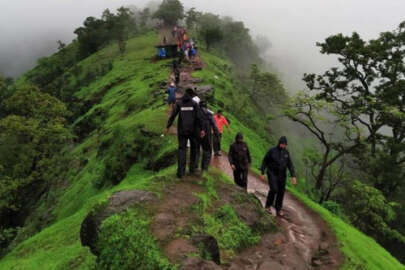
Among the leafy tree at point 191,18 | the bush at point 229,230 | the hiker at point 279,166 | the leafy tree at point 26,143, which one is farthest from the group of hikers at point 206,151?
the leafy tree at point 191,18

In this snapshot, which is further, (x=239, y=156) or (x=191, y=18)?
(x=191, y=18)

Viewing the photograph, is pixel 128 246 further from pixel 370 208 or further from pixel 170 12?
pixel 170 12

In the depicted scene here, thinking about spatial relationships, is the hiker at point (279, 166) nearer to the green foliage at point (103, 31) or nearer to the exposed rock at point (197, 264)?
the exposed rock at point (197, 264)

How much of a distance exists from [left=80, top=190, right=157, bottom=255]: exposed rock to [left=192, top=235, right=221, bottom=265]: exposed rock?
1.63 m

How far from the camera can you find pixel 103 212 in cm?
622

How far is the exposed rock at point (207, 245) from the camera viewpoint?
565 centimetres

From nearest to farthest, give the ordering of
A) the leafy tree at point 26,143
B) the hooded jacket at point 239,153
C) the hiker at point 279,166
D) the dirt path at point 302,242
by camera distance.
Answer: the dirt path at point 302,242
the hiker at point 279,166
the hooded jacket at point 239,153
the leafy tree at point 26,143

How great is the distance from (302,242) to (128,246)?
5.24 m

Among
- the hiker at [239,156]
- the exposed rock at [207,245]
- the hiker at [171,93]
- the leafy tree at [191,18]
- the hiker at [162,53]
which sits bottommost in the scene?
the exposed rock at [207,245]

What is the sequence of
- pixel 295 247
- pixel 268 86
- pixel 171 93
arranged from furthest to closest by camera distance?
pixel 268 86, pixel 171 93, pixel 295 247

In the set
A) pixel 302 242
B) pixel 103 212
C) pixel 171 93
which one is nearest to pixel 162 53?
pixel 171 93

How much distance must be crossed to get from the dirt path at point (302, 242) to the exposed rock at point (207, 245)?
1349 millimetres

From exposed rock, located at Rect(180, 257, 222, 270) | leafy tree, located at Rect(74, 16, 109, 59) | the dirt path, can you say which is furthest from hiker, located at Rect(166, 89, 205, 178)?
leafy tree, located at Rect(74, 16, 109, 59)

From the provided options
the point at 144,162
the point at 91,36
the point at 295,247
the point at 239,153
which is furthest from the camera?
the point at 91,36
